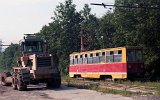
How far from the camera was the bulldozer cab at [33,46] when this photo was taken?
2714cm

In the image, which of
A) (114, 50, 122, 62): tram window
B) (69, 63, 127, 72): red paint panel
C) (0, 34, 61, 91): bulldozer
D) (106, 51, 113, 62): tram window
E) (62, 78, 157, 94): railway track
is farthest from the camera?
(106, 51, 113, 62): tram window

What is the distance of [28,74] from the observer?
83.6 feet

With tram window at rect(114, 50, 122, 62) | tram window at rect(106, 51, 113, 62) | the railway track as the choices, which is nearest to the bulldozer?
the railway track

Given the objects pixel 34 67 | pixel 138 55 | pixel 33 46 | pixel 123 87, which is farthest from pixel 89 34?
pixel 123 87

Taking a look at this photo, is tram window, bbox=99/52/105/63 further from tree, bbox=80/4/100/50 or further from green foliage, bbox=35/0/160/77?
tree, bbox=80/4/100/50

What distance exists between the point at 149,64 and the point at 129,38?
6.52 metres

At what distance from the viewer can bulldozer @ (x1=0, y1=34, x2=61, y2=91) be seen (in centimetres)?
2531

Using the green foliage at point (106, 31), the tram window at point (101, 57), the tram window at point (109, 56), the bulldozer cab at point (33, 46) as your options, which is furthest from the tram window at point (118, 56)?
the bulldozer cab at point (33, 46)

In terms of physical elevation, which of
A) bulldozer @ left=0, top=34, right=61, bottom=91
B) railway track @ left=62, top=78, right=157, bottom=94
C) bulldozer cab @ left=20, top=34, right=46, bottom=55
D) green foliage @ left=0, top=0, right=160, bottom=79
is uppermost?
green foliage @ left=0, top=0, right=160, bottom=79

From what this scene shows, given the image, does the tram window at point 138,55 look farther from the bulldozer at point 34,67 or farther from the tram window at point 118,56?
the bulldozer at point 34,67

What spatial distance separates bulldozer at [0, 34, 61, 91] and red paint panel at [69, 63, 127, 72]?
211 inches

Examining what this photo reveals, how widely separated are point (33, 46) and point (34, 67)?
2.40 meters

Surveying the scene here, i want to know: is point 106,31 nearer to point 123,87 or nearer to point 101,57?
point 101,57

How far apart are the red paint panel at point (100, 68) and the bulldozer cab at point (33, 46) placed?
6041 millimetres
